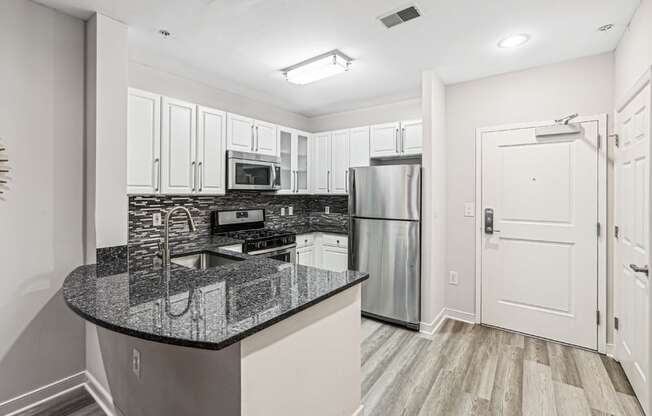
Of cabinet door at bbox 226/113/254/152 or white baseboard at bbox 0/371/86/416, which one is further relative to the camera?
cabinet door at bbox 226/113/254/152

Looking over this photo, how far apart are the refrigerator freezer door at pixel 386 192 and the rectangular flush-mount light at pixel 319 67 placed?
1.04 metres

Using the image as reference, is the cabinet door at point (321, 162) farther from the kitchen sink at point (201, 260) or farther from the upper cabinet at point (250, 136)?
the kitchen sink at point (201, 260)

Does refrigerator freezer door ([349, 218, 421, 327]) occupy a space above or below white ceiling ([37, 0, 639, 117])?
below

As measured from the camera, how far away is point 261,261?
1974 mm

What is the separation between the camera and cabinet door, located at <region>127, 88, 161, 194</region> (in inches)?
99.4

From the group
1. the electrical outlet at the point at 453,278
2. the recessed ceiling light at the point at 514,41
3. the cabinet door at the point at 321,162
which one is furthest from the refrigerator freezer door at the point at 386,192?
the recessed ceiling light at the point at 514,41

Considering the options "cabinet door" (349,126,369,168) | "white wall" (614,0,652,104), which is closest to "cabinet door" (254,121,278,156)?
"cabinet door" (349,126,369,168)

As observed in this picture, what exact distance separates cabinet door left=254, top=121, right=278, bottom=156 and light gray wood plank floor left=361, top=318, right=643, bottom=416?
91.4 inches

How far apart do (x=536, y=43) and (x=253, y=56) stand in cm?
236

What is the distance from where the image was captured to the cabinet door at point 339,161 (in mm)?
4044

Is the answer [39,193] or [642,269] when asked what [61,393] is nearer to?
[39,193]

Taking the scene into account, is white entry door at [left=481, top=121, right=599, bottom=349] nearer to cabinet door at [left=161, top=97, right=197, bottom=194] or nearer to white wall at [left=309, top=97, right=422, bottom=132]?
white wall at [left=309, top=97, right=422, bottom=132]

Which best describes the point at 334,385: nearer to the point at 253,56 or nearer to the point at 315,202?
the point at 253,56

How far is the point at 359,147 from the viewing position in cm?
392
